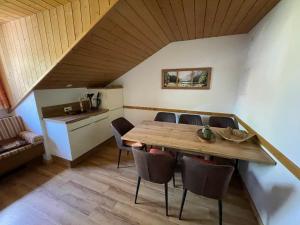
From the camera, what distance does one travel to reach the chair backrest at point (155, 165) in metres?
1.39

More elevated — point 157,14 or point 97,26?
point 157,14

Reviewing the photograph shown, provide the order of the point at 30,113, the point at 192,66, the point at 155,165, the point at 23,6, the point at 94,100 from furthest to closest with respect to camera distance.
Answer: the point at 94,100
the point at 192,66
the point at 30,113
the point at 23,6
the point at 155,165

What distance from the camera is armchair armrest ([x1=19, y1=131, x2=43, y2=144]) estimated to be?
2377 millimetres

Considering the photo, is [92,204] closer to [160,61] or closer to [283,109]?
[283,109]

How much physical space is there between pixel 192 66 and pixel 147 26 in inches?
54.1

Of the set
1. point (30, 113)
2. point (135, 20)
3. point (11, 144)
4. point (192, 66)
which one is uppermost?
point (135, 20)

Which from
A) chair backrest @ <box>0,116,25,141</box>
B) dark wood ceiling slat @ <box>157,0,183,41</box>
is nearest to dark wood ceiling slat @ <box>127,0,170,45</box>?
dark wood ceiling slat @ <box>157,0,183,41</box>

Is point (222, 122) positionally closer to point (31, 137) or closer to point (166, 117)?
point (166, 117)

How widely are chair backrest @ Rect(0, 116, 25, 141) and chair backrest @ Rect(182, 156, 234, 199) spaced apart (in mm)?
3062

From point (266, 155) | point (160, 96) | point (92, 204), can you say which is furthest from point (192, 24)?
point (92, 204)

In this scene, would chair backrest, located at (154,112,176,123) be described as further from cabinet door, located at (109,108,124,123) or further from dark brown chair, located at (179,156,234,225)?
dark brown chair, located at (179,156,234,225)

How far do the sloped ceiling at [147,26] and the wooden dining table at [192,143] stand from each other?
1322 mm

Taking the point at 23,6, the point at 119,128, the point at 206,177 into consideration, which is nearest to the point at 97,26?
Result: the point at 23,6

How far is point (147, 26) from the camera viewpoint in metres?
1.88
